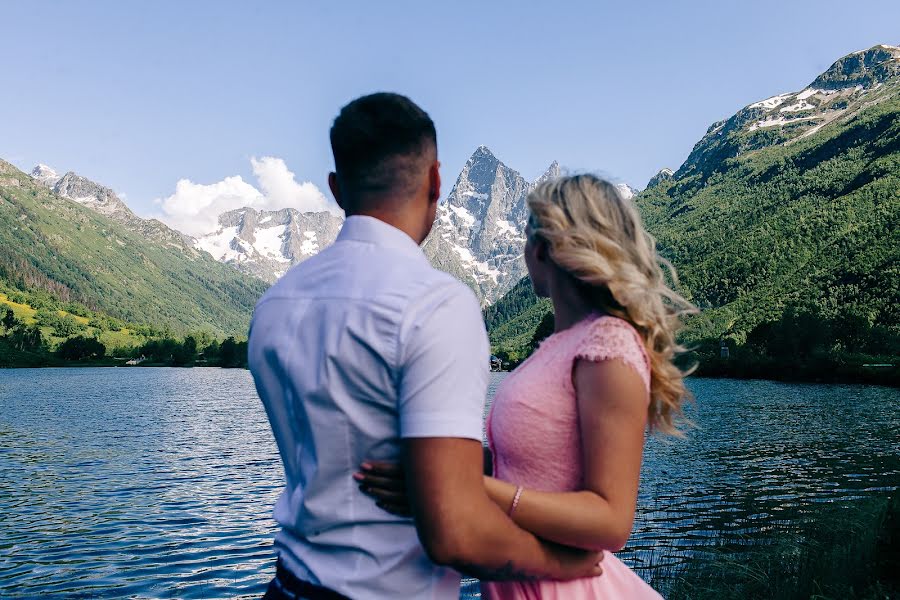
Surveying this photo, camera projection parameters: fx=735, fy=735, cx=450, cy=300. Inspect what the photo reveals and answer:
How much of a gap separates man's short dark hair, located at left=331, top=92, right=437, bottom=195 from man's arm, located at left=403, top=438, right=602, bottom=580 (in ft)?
3.50

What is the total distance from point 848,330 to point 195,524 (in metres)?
116

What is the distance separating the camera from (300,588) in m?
2.72

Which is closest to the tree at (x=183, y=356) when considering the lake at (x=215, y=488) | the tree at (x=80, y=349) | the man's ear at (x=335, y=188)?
the tree at (x=80, y=349)

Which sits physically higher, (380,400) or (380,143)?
(380,143)

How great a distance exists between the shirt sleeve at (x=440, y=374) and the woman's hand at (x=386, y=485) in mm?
163

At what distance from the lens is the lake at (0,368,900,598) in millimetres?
19188

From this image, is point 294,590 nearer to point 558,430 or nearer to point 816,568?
point 558,430

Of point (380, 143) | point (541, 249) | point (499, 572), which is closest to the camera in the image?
point (499, 572)

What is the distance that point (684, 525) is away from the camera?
23312mm

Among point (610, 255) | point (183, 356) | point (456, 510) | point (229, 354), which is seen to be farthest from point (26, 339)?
point (456, 510)

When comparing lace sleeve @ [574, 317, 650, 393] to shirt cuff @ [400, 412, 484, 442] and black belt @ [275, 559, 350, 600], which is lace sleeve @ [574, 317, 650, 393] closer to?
shirt cuff @ [400, 412, 484, 442]

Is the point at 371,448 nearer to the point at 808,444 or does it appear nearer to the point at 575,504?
the point at 575,504

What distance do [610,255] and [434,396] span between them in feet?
4.19

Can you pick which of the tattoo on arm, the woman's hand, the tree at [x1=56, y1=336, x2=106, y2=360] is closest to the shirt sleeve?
the woman's hand
